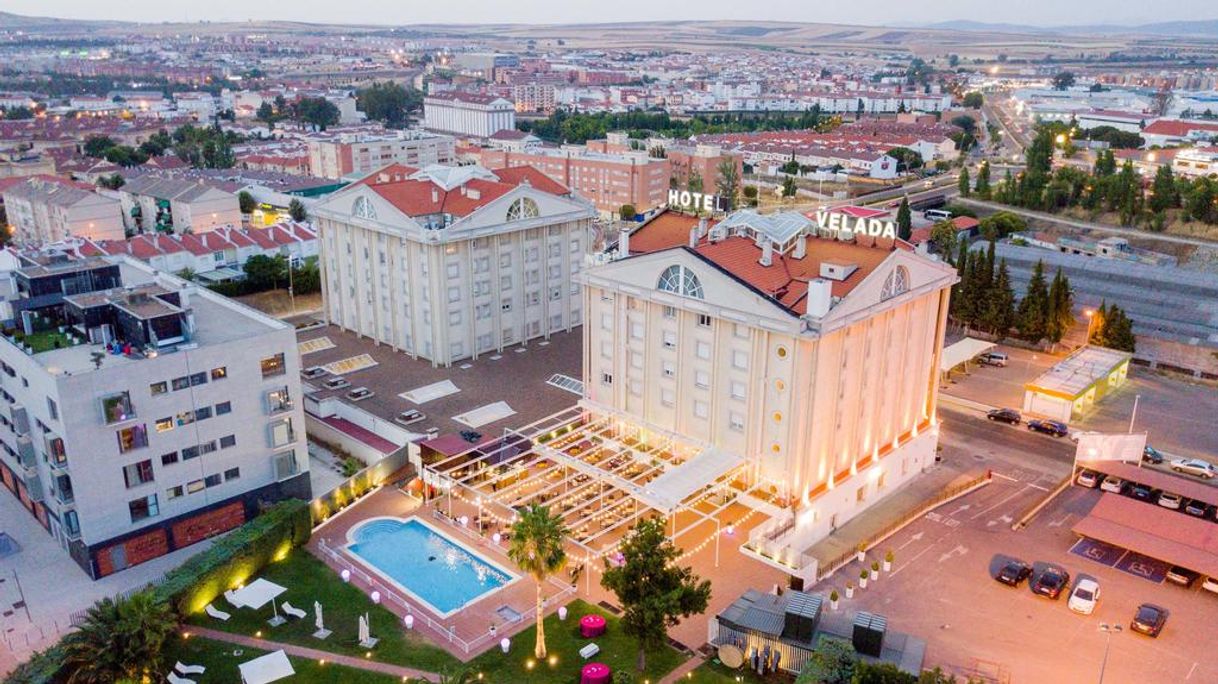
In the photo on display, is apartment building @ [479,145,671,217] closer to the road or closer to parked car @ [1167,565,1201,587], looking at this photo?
the road

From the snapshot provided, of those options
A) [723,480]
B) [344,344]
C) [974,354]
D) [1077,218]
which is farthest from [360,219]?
[1077,218]

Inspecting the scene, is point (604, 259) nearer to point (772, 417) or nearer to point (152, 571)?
point (772, 417)

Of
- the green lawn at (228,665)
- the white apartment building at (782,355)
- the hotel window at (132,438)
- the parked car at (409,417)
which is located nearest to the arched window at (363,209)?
the parked car at (409,417)

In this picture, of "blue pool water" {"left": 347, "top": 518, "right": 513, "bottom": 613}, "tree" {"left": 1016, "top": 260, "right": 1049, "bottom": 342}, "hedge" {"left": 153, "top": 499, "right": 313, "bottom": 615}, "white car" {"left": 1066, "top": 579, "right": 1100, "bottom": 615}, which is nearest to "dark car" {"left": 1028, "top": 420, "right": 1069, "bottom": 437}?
"tree" {"left": 1016, "top": 260, "right": 1049, "bottom": 342}

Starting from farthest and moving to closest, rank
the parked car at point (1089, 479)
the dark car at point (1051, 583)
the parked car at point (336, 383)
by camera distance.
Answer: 1. the parked car at point (336, 383)
2. the parked car at point (1089, 479)
3. the dark car at point (1051, 583)

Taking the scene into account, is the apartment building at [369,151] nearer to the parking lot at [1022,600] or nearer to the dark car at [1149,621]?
the parking lot at [1022,600]

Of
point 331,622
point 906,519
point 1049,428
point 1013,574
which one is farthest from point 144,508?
point 1049,428
